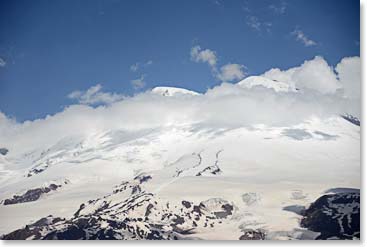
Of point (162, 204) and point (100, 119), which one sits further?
point (100, 119)

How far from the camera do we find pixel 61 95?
312 inches

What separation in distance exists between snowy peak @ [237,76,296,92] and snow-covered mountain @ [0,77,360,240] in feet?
0.06

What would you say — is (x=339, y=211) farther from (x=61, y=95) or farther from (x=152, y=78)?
(x=61, y=95)

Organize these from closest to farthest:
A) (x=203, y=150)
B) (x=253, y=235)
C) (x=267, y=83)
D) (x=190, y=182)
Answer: (x=253, y=235), (x=190, y=182), (x=267, y=83), (x=203, y=150)

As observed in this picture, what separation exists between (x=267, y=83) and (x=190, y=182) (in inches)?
67.3

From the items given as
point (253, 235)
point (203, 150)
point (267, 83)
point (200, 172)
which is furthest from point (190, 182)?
point (267, 83)

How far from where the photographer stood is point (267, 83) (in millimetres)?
7727

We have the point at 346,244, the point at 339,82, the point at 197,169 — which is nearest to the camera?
the point at 346,244

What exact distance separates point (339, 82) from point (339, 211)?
1659 millimetres

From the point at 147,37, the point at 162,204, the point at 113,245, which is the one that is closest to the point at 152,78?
the point at 147,37

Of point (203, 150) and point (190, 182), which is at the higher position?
point (203, 150)

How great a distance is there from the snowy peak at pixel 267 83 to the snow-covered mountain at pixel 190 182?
19 millimetres

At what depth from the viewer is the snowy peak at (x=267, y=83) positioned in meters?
7.65

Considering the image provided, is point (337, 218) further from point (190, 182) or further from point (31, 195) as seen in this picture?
point (31, 195)
